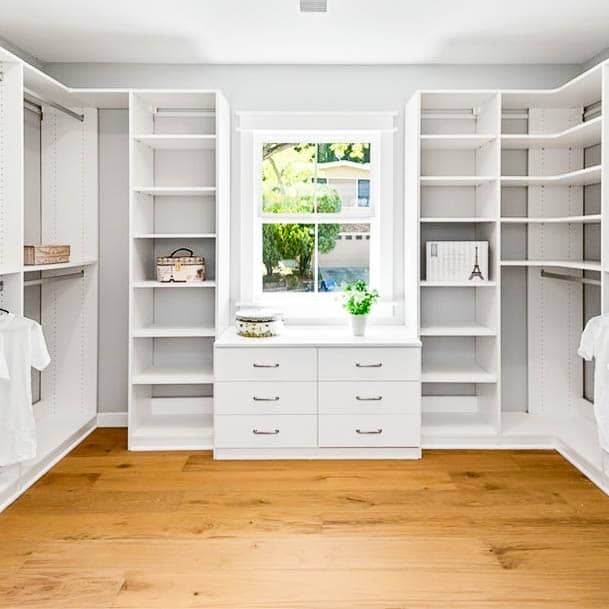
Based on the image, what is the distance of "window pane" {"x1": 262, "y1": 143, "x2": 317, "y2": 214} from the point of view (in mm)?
4711

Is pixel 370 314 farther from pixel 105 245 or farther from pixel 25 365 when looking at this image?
pixel 25 365

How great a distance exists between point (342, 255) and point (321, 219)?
0.94 feet

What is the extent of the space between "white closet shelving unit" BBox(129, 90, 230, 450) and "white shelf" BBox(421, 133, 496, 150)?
128cm

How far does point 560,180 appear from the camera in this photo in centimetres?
423

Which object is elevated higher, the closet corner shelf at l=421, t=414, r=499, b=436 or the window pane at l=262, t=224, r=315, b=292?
the window pane at l=262, t=224, r=315, b=292

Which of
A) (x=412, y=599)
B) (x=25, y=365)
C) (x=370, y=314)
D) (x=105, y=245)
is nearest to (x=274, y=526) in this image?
(x=412, y=599)

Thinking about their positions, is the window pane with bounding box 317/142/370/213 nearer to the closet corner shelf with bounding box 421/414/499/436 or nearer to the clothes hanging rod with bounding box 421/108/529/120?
the clothes hanging rod with bounding box 421/108/529/120

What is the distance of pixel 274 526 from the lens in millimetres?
3053

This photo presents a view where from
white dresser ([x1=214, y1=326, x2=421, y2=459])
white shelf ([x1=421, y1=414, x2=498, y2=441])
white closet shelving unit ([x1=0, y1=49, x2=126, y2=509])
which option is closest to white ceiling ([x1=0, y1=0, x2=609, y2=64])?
A: white closet shelving unit ([x1=0, y1=49, x2=126, y2=509])

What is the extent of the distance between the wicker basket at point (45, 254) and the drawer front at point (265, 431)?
4.26 ft

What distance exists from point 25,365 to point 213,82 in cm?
228

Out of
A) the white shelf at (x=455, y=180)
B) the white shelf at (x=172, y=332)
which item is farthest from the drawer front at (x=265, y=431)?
the white shelf at (x=455, y=180)

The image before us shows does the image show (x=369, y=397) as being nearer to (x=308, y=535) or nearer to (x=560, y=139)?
(x=308, y=535)

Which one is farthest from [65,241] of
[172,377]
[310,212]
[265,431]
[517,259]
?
[517,259]
